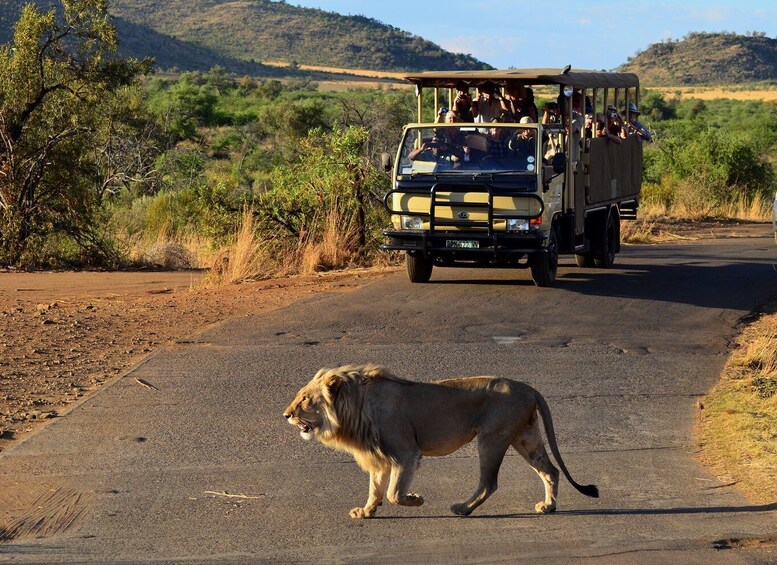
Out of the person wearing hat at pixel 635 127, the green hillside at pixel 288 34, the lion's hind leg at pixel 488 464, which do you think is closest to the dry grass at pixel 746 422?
the lion's hind leg at pixel 488 464

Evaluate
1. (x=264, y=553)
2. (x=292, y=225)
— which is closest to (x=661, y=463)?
(x=264, y=553)

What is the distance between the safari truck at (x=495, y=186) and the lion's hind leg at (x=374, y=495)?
27.8 ft

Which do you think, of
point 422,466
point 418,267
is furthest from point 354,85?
point 422,466

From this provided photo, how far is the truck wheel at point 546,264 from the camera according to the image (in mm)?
15664

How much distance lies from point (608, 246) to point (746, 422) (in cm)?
952

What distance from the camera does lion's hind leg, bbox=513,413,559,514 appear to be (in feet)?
23.0

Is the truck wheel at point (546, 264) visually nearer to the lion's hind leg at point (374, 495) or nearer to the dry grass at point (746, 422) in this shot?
the dry grass at point (746, 422)

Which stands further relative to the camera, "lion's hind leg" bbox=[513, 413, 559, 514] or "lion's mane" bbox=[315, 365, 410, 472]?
"lion's hind leg" bbox=[513, 413, 559, 514]

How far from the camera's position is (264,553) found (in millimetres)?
6352

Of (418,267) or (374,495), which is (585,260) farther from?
(374,495)

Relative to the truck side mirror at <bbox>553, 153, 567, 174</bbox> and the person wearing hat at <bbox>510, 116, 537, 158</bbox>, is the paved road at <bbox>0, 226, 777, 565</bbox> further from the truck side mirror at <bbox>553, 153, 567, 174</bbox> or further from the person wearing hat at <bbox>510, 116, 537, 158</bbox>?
the person wearing hat at <bbox>510, 116, 537, 158</bbox>

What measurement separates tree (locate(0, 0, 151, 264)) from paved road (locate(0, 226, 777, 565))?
23.2 feet

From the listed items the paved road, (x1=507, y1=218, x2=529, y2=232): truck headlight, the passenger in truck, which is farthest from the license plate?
the passenger in truck

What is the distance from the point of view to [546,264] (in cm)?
1578
